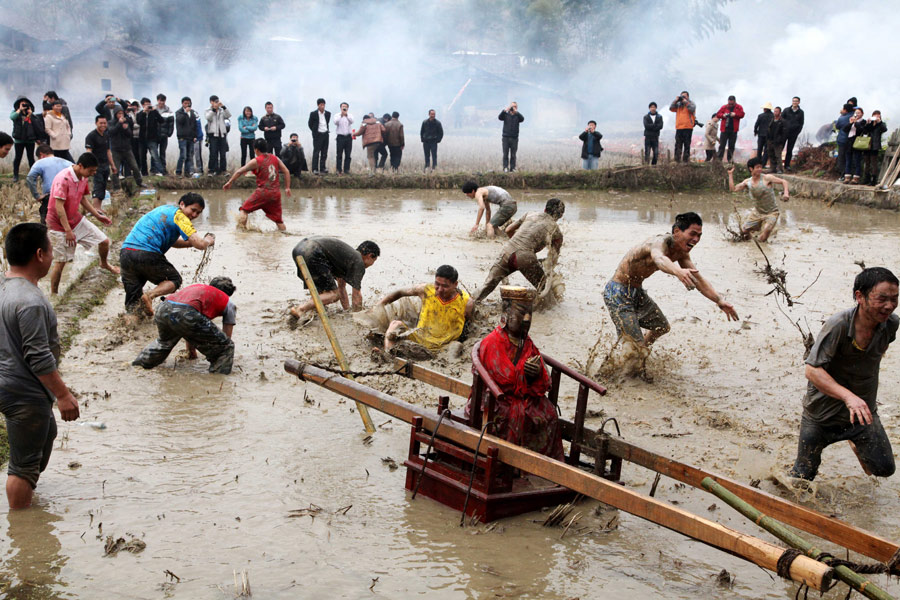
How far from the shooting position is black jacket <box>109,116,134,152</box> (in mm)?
16094

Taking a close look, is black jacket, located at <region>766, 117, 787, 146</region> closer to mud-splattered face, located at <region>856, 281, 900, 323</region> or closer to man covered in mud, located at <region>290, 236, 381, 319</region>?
man covered in mud, located at <region>290, 236, 381, 319</region>

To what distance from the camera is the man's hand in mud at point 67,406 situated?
15.0ft

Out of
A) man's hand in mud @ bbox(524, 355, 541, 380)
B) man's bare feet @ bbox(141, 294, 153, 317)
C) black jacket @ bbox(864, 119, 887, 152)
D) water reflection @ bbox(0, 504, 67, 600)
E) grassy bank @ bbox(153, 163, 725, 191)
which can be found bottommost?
water reflection @ bbox(0, 504, 67, 600)

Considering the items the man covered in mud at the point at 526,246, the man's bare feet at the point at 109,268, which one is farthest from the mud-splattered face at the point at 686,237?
the man's bare feet at the point at 109,268

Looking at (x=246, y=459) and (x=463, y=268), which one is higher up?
(x=463, y=268)

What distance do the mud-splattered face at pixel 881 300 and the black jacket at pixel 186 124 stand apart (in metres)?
15.9

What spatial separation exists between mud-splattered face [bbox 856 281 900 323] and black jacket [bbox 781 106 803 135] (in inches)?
659

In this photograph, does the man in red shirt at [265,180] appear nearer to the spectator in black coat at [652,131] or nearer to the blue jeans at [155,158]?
the blue jeans at [155,158]

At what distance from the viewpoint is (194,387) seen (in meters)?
7.18

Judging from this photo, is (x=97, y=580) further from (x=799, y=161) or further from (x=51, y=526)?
(x=799, y=161)

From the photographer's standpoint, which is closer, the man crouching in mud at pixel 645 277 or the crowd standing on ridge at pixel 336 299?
the crowd standing on ridge at pixel 336 299

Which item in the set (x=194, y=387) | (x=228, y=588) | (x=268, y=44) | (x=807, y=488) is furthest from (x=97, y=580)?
(x=268, y=44)

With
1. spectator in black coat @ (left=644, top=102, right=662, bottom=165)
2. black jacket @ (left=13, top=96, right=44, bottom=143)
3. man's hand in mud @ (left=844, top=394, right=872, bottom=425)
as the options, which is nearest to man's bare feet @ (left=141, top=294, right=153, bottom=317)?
man's hand in mud @ (left=844, top=394, right=872, bottom=425)

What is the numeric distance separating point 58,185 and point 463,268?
17.2 feet
